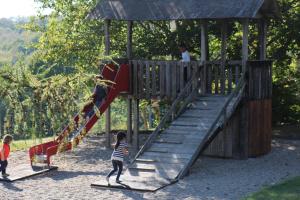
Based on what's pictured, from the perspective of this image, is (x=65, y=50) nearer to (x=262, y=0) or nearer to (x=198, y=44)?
(x=198, y=44)

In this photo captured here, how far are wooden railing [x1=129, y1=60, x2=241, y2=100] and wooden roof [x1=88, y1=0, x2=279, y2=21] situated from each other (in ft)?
4.82

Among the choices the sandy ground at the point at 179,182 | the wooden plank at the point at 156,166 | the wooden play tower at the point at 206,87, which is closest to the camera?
the sandy ground at the point at 179,182

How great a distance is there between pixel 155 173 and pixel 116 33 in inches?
430

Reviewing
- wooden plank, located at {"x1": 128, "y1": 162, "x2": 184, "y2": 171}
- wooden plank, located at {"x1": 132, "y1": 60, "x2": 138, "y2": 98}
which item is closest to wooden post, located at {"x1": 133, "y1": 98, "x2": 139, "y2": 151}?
wooden plank, located at {"x1": 132, "y1": 60, "x2": 138, "y2": 98}

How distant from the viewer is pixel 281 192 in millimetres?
Result: 13688

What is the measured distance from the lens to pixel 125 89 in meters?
19.9

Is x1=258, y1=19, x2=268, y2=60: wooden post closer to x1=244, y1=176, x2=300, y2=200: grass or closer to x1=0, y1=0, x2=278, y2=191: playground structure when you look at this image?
x1=0, y1=0, x2=278, y2=191: playground structure

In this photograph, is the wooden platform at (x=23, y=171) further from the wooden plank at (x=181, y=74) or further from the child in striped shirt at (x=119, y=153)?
the wooden plank at (x=181, y=74)

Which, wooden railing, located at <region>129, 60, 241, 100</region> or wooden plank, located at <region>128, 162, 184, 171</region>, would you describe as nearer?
wooden plank, located at <region>128, 162, 184, 171</region>

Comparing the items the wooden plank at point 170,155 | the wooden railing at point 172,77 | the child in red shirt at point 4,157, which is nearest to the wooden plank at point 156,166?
the wooden plank at point 170,155

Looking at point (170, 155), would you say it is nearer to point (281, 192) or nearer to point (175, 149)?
point (175, 149)

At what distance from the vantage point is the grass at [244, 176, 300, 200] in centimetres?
1314

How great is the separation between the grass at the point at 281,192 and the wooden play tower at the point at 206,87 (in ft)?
8.91

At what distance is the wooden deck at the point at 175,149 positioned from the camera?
1476 cm
